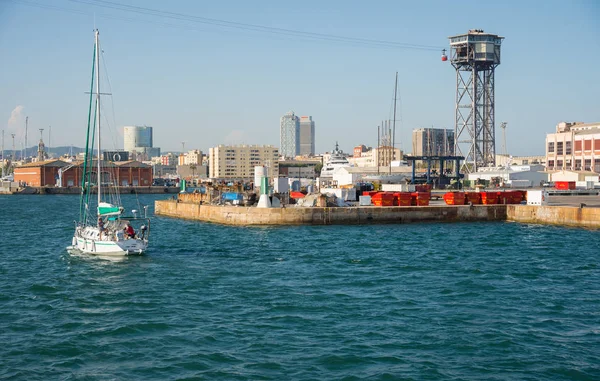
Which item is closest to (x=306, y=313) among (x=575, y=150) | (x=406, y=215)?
(x=406, y=215)

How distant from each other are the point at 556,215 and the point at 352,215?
1690cm

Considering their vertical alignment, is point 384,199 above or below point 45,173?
below

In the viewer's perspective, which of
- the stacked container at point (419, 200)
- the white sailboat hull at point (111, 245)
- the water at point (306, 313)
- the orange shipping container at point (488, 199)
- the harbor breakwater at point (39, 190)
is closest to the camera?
the water at point (306, 313)

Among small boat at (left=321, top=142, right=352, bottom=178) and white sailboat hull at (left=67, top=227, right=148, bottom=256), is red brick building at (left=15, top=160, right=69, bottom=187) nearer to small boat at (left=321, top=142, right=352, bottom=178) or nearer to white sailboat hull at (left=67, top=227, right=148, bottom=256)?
small boat at (left=321, top=142, right=352, bottom=178)

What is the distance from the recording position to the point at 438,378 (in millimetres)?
17641

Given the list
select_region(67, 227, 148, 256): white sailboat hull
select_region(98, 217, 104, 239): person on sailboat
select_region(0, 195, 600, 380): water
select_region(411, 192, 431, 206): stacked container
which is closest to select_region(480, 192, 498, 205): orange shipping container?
select_region(411, 192, 431, 206): stacked container

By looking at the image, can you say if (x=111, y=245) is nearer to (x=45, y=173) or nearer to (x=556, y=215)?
(x=556, y=215)

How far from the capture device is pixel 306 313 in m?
24.3

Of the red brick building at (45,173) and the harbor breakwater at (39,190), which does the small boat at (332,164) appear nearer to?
the harbor breakwater at (39,190)

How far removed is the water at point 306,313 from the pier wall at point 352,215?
1281 centimetres

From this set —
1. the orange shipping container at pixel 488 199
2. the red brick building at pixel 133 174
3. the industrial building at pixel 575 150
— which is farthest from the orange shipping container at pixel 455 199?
the red brick building at pixel 133 174

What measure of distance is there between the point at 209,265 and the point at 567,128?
430 feet

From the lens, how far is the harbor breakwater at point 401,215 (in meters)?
55.8

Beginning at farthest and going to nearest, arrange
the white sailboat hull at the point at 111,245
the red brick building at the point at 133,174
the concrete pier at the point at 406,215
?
the red brick building at the point at 133,174
the concrete pier at the point at 406,215
the white sailboat hull at the point at 111,245
